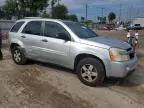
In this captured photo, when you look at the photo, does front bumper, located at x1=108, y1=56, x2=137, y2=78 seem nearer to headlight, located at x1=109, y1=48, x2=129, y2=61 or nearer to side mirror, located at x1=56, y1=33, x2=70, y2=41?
headlight, located at x1=109, y1=48, x2=129, y2=61

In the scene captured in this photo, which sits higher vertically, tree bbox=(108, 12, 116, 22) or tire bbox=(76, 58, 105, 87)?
tree bbox=(108, 12, 116, 22)

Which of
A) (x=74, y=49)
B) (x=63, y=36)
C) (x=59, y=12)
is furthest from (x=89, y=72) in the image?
(x=59, y=12)

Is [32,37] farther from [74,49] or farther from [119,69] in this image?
[119,69]

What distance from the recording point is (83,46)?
23.2ft

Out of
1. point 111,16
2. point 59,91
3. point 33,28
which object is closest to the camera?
point 59,91

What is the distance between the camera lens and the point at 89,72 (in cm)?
691

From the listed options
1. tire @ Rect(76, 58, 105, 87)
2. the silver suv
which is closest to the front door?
the silver suv

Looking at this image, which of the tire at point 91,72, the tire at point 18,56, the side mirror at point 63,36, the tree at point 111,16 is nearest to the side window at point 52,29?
the side mirror at point 63,36

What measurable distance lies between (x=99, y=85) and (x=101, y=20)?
95.4m

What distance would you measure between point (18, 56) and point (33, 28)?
1.18 m

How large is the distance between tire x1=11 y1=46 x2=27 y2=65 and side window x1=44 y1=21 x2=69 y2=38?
4.35 feet

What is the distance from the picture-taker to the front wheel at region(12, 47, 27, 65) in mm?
8852

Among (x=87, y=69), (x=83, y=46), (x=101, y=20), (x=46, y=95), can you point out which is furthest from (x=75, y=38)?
(x=101, y=20)

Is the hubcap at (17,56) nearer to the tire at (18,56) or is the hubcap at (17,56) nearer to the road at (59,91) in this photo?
the tire at (18,56)
